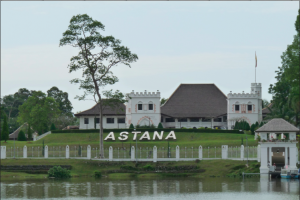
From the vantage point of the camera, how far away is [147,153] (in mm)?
65812

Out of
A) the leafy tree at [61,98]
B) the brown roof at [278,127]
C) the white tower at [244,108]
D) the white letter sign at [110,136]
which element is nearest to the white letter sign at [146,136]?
the white letter sign at [110,136]

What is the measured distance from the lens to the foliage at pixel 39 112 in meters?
102

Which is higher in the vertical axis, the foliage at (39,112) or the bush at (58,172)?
the foliage at (39,112)

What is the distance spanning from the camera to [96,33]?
2741 inches

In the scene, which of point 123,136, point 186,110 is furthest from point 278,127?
point 186,110

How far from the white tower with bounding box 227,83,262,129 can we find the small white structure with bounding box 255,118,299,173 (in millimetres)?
32104

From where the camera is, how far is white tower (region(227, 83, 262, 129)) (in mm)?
92875

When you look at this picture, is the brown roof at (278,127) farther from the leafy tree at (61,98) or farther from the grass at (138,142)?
the leafy tree at (61,98)

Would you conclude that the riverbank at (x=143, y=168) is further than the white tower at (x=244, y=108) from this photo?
No

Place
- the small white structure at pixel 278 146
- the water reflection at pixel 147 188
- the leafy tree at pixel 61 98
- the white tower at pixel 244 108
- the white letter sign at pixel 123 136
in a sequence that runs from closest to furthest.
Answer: the water reflection at pixel 147 188 → the small white structure at pixel 278 146 → the white letter sign at pixel 123 136 → the white tower at pixel 244 108 → the leafy tree at pixel 61 98

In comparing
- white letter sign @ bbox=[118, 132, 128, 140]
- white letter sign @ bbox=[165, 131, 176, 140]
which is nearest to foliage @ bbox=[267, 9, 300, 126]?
white letter sign @ bbox=[165, 131, 176, 140]

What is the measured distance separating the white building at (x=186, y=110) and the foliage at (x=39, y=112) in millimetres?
9750

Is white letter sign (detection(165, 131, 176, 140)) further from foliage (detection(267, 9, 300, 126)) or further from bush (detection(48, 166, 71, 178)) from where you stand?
bush (detection(48, 166, 71, 178))

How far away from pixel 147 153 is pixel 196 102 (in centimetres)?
3332
